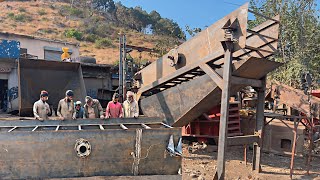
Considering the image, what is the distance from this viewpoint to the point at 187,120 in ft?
24.2

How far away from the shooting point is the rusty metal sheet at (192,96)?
20.2 ft

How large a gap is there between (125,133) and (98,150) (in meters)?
0.38

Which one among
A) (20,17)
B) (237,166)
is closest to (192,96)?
(237,166)

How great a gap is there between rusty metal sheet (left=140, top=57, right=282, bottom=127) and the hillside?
83.7ft

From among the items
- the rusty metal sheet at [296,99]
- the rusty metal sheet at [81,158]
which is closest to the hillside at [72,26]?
the rusty metal sheet at [296,99]

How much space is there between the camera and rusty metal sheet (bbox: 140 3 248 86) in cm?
540

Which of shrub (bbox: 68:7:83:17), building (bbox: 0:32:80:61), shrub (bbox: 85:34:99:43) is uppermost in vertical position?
shrub (bbox: 68:7:83:17)

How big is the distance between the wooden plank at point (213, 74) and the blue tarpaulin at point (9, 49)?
10722mm

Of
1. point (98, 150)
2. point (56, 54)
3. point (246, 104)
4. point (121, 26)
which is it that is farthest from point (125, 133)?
point (121, 26)

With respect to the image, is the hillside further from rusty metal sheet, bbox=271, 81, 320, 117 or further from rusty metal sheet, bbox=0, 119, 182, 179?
rusty metal sheet, bbox=0, 119, 182, 179

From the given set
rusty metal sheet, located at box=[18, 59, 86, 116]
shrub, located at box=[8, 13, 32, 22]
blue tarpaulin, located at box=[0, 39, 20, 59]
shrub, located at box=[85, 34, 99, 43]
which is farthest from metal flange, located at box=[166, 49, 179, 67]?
shrub, located at box=[8, 13, 32, 22]

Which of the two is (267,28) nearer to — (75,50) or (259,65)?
(259,65)

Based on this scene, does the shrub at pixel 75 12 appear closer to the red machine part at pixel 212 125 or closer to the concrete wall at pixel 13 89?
the concrete wall at pixel 13 89

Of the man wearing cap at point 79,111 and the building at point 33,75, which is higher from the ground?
the building at point 33,75
